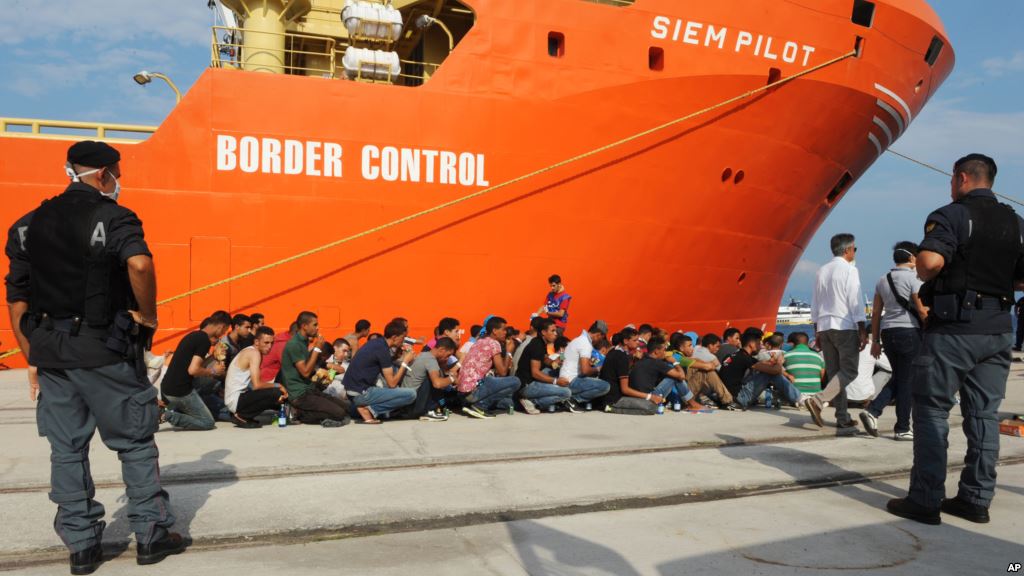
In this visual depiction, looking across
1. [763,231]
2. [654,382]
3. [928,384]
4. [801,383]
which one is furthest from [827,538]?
[763,231]

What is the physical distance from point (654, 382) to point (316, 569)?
5.47m

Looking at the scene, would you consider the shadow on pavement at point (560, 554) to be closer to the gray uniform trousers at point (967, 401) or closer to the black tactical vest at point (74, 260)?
the gray uniform trousers at point (967, 401)

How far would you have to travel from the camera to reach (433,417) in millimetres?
7402

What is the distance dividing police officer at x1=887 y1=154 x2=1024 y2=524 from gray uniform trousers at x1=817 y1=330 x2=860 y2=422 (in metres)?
2.37

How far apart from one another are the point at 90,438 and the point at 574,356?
5.51 meters

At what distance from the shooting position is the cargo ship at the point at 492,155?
9594 millimetres

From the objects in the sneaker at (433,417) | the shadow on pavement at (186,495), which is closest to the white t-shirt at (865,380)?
the sneaker at (433,417)

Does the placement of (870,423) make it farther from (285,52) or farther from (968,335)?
(285,52)

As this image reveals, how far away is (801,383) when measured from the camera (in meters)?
8.55

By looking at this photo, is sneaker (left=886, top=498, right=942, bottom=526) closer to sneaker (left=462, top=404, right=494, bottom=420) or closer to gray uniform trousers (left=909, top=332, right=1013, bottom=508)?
gray uniform trousers (left=909, top=332, right=1013, bottom=508)

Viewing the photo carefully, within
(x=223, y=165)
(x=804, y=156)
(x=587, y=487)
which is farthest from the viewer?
(x=804, y=156)

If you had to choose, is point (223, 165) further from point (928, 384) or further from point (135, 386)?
point (928, 384)

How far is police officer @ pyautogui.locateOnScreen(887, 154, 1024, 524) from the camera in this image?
3.96 metres

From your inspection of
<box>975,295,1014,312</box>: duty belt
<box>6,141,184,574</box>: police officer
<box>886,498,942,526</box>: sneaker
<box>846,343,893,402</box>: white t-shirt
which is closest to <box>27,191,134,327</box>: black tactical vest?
<box>6,141,184,574</box>: police officer
